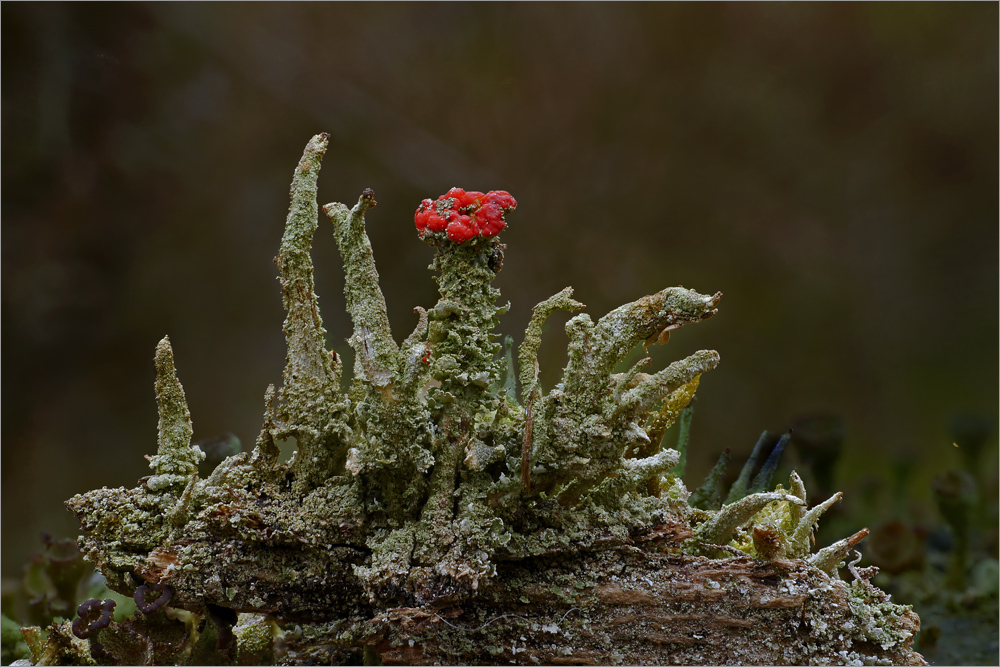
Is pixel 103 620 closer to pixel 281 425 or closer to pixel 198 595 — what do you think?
pixel 198 595

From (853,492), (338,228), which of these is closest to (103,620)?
(338,228)

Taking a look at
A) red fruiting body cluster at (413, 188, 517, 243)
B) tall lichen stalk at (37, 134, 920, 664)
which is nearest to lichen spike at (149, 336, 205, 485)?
tall lichen stalk at (37, 134, 920, 664)

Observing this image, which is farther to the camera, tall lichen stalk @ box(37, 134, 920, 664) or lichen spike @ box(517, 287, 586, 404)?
→ lichen spike @ box(517, 287, 586, 404)

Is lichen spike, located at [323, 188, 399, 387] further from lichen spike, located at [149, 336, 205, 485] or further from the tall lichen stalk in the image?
lichen spike, located at [149, 336, 205, 485]

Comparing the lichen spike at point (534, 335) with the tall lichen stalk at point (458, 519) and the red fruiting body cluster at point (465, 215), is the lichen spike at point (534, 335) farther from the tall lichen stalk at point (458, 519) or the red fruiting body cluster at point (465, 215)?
the red fruiting body cluster at point (465, 215)

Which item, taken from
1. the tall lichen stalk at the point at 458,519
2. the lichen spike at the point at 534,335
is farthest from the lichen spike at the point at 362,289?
the lichen spike at the point at 534,335

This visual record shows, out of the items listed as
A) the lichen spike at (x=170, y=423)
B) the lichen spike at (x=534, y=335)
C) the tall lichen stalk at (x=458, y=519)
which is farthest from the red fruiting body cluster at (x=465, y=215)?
the lichen spike at (x=170, y=423)

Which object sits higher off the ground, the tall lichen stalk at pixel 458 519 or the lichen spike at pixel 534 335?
the lichen spike at pixel 534 335

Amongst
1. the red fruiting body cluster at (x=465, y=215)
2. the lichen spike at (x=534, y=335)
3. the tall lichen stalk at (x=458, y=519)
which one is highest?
the red fruiting body cluster at (x=465, y=215)

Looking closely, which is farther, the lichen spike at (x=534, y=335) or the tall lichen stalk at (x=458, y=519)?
the lichen spike at (x=534, y=335)
